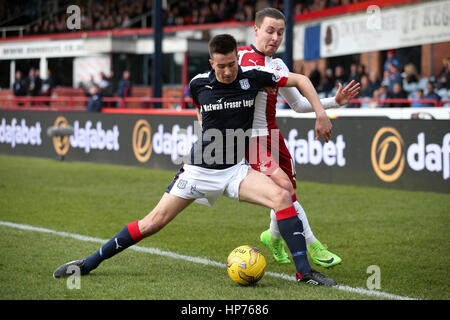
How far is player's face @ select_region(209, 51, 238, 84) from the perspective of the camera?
5.31m

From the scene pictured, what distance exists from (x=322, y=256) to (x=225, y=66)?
184cm

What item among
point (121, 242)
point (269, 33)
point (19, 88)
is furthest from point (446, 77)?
point (19, 88)

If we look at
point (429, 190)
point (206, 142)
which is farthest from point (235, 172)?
point (429, 190)

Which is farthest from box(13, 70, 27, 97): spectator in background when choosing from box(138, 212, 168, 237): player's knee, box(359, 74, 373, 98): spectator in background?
box(138, 212, 168, 237): player's knee

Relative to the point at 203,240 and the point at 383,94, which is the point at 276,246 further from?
the point at 383,94

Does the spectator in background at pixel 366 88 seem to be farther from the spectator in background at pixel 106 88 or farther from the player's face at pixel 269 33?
the player's face at pixel 269 33

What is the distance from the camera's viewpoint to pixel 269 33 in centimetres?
620

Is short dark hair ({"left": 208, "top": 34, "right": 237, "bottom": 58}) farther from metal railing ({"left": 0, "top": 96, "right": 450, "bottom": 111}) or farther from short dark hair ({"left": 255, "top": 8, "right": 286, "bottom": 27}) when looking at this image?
metal railing ({"left": 0, "top": 96, "right": 450, "bottom": 111})

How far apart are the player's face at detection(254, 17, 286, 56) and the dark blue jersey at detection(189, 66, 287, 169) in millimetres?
649

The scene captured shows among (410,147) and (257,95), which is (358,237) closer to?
(257,95)

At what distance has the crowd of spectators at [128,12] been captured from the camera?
1075 inches
